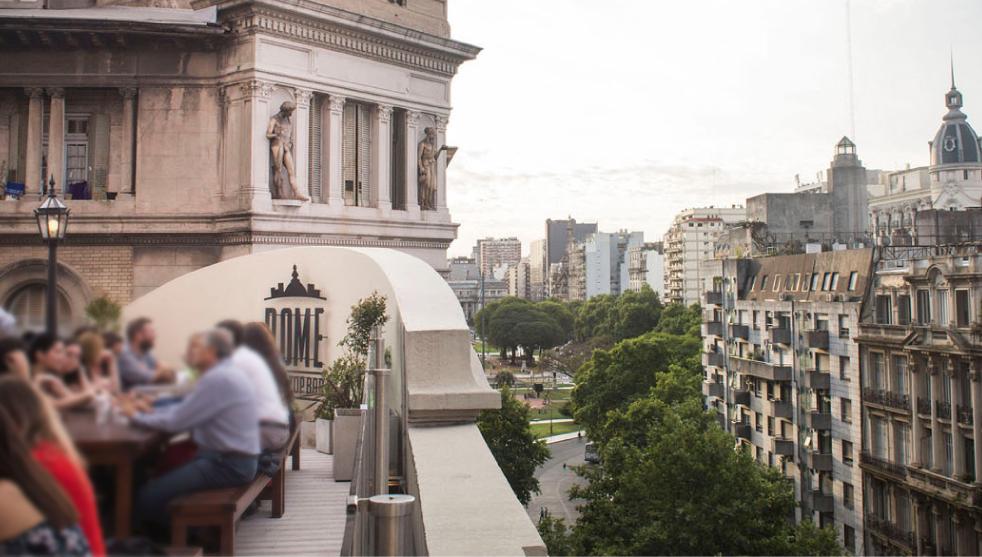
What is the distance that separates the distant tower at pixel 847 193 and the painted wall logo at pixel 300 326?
56.6 metres

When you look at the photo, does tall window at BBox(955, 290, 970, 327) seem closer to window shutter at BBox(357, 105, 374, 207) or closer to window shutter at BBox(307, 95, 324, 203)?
window shutter at BBox(357, 105, 374, 207)

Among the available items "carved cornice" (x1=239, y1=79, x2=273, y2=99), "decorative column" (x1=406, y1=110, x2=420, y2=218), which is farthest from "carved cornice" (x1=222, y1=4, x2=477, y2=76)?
"decorative column" (x1=406, y1=110, x2=420, y2=218)

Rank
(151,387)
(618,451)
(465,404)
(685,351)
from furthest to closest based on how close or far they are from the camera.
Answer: (685,351) → (618,451) → (465,404) → (151,387)

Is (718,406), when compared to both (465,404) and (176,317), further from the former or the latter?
(176,317)

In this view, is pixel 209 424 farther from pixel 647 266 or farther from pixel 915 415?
pixel 647 266

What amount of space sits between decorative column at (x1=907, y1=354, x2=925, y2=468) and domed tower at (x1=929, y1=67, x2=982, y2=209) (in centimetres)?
8390

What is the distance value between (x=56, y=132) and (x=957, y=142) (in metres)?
107

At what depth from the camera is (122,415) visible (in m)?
2.65

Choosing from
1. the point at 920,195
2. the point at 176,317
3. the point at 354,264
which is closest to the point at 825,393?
the point at 354,264

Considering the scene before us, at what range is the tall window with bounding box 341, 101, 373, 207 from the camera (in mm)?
28625

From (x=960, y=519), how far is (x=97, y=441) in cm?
3219

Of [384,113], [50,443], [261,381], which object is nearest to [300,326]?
[261,381]

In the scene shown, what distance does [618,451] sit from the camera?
124ft

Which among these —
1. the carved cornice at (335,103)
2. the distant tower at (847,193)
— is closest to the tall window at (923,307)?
the carved cornice at (335,103)
